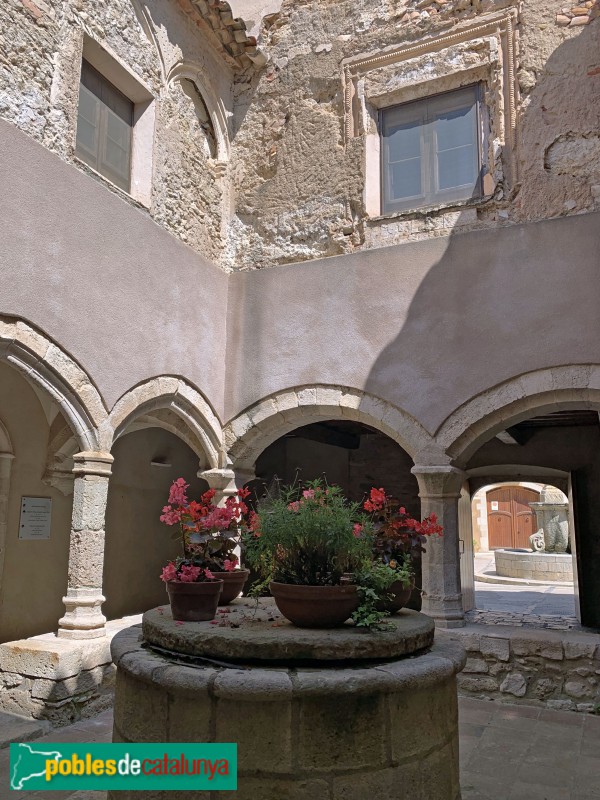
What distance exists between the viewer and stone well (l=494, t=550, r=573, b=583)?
15070 millimetres

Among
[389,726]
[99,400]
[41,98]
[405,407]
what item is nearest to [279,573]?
[389,726]

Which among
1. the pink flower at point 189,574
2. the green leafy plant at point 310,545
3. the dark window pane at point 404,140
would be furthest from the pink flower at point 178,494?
the dark window pane at point 404,140

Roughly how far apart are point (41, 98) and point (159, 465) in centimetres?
434

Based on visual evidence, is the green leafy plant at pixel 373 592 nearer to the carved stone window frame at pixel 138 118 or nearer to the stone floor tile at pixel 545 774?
the stone floor tile at pixel 545 774

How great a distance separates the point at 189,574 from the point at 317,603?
69 cm

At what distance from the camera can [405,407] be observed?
6355 millimetres

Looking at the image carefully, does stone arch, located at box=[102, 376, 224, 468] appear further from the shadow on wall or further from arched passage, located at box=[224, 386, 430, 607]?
the shadow on wall

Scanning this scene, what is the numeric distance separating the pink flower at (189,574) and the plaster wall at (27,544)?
3492 mm

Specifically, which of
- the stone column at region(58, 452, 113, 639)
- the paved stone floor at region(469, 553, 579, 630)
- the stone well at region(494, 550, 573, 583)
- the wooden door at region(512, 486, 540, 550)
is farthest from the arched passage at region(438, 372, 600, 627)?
the wooden door at region(512, 486, 540, 550)

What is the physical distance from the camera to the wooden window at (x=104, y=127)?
19.8 feet

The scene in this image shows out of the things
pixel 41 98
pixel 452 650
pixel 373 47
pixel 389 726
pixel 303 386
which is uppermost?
pixel 373 47

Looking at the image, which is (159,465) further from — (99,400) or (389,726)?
(389,726)

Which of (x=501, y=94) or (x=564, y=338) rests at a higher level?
(x=501, y=94)

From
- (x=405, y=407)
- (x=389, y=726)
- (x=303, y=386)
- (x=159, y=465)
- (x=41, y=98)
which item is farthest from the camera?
(x=159, y=465)
